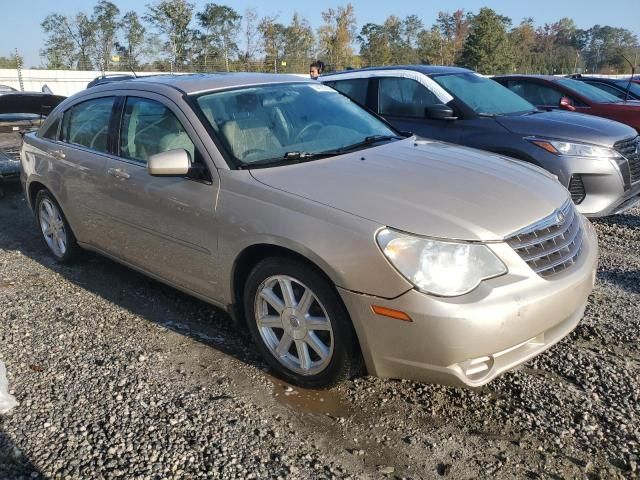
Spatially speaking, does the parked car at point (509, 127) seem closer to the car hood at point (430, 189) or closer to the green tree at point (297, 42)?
the car hood at point (430, 189)

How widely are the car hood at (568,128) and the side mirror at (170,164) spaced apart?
3.70 metres

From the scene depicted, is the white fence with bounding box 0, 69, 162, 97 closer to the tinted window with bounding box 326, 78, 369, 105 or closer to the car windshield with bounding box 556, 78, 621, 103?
the car windshield with bounding box 556, 78, 621, 103

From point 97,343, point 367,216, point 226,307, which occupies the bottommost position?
point 97,343

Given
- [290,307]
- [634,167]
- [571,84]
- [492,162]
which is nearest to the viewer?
[290,307]

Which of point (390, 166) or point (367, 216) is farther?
point (390, 166)

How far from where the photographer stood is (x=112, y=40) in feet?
177

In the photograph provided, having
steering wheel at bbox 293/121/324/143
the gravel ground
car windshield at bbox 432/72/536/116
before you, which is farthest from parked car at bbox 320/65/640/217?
steering wheel at bbox 293/121/324/143

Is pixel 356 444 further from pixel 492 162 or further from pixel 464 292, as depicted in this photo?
pixel 492 162

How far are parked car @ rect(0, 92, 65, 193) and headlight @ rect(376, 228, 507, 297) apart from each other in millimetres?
6575

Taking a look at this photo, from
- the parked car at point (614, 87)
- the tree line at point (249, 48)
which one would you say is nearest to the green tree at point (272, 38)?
the tree line at point (249, 48)

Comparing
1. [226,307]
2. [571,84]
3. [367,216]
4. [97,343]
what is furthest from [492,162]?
[571,84]

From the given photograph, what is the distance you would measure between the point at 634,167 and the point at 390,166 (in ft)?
12.2

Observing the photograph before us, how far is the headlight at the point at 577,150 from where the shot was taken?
5.39 meters

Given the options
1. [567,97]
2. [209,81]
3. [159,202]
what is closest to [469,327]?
[159,202]
